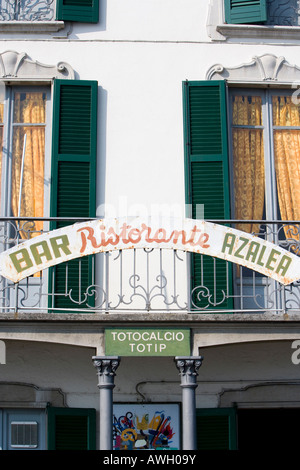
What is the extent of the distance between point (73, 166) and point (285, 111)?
280 cm

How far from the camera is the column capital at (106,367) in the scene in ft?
29.1

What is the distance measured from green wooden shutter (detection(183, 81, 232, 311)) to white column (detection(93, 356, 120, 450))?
1.55 metres

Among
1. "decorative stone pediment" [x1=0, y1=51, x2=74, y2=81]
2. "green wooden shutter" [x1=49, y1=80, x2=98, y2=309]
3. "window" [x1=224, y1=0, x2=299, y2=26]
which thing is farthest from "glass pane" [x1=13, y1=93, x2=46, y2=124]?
"window" [x1=224, y1=0, x2=299, y2=26]

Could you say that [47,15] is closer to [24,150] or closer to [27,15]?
[27,15]

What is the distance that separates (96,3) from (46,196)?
2548mm

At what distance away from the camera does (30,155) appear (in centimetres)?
1067

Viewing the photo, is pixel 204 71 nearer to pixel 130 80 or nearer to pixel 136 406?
pixel 130 80

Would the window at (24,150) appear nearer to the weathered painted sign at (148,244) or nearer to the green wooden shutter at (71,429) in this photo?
the weathered painted sign at (148,244)

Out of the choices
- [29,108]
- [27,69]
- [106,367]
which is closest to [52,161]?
[29,108]

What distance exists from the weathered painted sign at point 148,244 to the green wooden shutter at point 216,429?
189 centimetres

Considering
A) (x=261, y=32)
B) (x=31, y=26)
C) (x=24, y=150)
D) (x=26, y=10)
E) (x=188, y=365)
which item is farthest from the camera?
(x=26, y=10)

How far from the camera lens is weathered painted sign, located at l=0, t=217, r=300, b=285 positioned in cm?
911

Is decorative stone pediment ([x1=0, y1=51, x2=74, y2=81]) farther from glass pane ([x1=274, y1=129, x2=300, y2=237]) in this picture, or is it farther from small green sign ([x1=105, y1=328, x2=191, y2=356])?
small green sign ([x1=105, y1=328, x2=191, y2=356])

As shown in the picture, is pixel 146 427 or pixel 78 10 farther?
pixel 78 10
